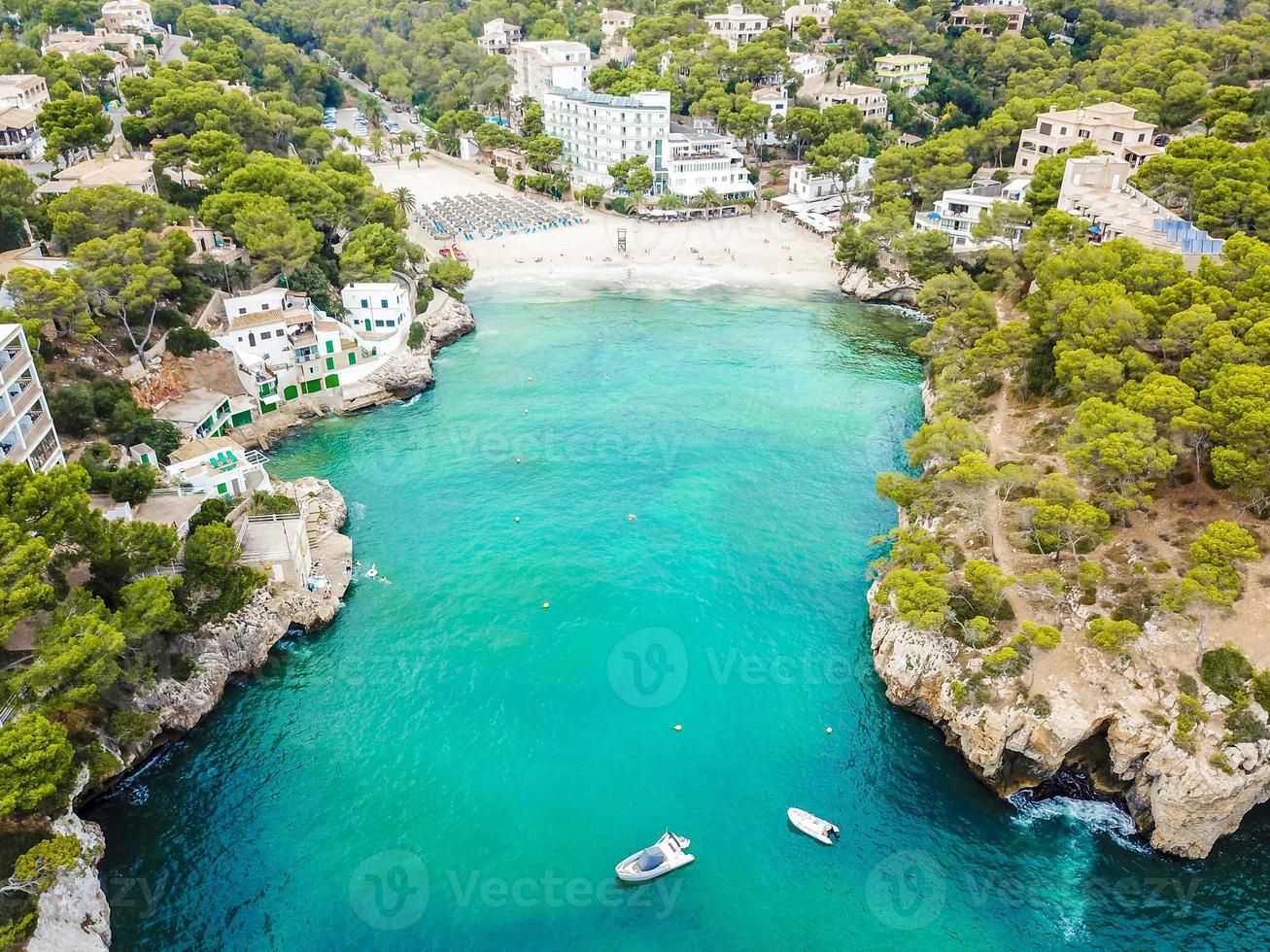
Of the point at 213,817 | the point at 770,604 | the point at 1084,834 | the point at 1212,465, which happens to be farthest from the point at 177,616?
the point at 1212,465

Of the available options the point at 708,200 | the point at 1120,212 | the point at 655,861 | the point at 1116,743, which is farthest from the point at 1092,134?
A: the point at 655,861

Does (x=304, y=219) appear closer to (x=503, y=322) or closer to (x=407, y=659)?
(x=503, y=322)

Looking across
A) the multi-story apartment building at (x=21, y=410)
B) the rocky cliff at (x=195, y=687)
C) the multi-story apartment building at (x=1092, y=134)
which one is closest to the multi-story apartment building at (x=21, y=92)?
the multi-story apartment building at (x=21, y=410)

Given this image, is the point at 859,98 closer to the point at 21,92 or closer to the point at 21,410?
the point at 21,92

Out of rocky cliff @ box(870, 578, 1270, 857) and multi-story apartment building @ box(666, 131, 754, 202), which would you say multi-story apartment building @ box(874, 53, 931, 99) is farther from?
rocky cliff @ box(870, 578, 1270, 857)

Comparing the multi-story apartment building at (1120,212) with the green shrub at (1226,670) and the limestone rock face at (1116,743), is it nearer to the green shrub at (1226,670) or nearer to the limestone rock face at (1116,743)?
the green shrub at (1226,670)

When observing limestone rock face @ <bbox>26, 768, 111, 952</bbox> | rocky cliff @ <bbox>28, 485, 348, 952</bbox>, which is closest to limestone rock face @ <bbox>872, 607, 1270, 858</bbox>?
rocky cliff @ <bbox>28, 485, 348, 952</bbox>
